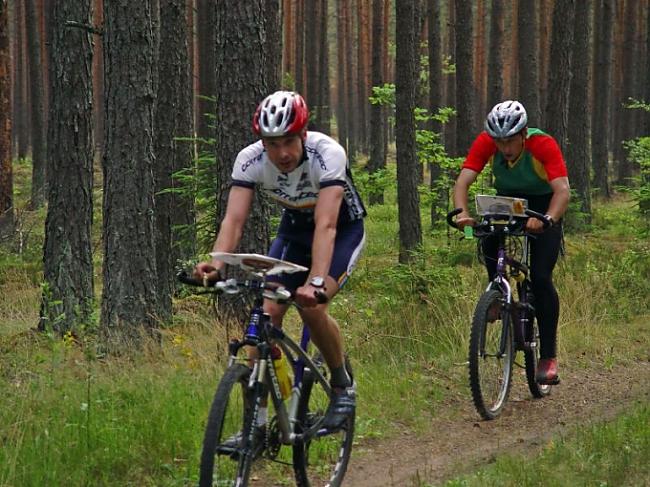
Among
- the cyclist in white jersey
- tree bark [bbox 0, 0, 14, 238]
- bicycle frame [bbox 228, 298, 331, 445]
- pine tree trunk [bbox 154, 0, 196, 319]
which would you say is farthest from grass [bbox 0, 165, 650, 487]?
tree bark [bbox 0, 0, 14, 238]

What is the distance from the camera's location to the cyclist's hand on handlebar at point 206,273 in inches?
175

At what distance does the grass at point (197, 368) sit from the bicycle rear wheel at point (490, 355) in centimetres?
48

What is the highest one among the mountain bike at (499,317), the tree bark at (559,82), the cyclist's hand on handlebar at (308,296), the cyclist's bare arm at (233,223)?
the tree bark at (559,82)

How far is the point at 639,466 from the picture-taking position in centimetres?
542

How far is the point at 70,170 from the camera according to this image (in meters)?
10.7

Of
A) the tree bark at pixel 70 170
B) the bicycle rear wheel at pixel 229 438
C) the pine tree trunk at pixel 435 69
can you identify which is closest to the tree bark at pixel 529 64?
the pine tree trunk at pixel 435 69

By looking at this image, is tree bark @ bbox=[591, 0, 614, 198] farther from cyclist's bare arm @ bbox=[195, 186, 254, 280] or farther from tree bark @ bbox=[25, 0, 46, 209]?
cyclist's bare arm @ bbox=[195, 186, 254, 280]

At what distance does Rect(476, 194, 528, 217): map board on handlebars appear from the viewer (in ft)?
23.5

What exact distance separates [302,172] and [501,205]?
2813mm

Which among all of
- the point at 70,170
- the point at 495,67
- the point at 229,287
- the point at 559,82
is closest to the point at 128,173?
the point at 70,170

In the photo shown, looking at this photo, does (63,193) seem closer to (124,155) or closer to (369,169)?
(124,155)

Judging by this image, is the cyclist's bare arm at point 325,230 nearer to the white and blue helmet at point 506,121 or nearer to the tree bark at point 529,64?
the white and blue helmet at point 506,121

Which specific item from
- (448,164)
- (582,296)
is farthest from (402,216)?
(582,296)

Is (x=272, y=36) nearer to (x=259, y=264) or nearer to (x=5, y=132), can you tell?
(x=5, y=132)
